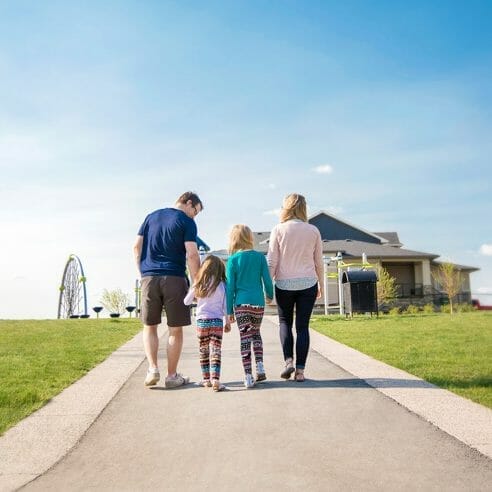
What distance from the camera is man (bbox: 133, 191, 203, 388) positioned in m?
6.24

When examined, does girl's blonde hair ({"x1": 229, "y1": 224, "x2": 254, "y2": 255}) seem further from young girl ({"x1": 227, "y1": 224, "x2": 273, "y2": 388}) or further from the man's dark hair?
the man's dark hair

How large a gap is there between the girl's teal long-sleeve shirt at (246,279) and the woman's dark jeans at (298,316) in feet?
1.01

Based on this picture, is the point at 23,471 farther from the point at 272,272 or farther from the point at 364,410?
the point at 272,272

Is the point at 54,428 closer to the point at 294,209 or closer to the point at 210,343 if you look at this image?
the point at 210,343

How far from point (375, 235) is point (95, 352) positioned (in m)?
38.6

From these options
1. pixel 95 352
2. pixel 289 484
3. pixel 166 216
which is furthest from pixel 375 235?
pixel 289 484

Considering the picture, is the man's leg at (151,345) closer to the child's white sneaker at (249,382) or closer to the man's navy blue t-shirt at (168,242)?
the man's navy blue t-shirt at (168,242)

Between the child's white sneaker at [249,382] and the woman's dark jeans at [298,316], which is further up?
the woman's dark jeans at [298,316]

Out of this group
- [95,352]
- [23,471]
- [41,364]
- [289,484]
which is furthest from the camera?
[95,352]

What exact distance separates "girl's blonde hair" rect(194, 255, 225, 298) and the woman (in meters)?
0.64

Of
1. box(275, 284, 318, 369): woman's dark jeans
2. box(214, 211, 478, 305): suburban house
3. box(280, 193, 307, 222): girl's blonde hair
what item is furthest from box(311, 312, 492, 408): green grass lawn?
box(214, 211, 478, 305): suburban house

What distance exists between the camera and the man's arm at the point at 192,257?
245 inches

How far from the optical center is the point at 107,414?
5086 millimetres

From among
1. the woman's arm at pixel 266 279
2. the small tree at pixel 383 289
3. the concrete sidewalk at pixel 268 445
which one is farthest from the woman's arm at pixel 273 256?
the small tree at pixel 383 289
